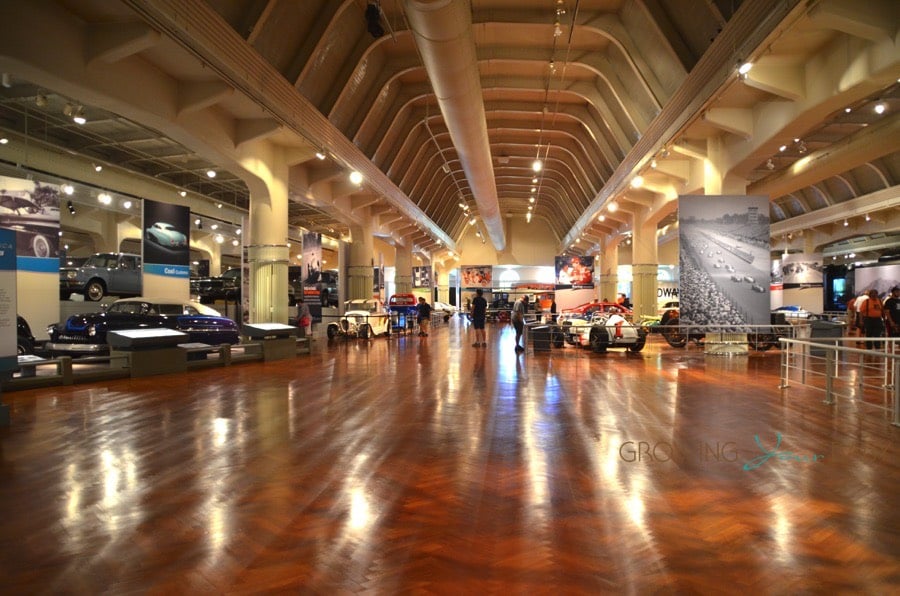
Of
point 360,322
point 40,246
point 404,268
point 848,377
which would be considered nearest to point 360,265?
point 360,322

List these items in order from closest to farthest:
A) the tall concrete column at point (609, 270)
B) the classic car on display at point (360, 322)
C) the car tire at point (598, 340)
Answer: the car tire at point (598, 340) → the classic car on display at point (360, 322) → the tall concrete column at point (609, 270)

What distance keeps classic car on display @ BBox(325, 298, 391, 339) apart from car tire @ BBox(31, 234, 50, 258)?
29.2ft

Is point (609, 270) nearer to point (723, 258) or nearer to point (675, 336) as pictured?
point (675, 336)

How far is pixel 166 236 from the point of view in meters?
13.3

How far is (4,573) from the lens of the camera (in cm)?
253

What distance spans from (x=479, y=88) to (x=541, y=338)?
6529mm

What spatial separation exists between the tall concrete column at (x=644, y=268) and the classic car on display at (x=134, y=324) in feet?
47.6

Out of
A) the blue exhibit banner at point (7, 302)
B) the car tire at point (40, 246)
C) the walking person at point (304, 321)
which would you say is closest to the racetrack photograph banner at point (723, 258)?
the walking person at point (304, 321)

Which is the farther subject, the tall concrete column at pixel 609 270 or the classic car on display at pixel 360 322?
the tall concrete column at pixel 609 270

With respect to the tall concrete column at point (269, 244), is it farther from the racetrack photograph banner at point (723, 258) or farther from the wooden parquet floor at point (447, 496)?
the racetrack photograph banner at point (723, 258)

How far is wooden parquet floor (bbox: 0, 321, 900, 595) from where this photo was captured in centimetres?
256

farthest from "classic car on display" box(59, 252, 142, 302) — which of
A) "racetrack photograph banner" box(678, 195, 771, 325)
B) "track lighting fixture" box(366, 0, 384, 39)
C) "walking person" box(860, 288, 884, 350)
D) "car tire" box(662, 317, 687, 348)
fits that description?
"walking person" box(860, 288, 884, 350)

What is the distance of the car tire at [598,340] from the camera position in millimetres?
13777

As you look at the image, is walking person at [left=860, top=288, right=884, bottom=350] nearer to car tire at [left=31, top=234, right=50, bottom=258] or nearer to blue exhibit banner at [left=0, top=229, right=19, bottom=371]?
blue exhibit banner at [left=0, top=229, right=19, bottom=371]
